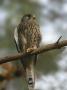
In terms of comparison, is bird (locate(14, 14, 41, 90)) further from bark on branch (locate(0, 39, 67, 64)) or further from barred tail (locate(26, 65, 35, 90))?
bark on branch (locate(0, 39, 67, 64))

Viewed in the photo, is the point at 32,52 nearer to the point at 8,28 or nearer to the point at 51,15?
the point at 8,28

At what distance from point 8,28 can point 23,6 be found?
1.25 metres

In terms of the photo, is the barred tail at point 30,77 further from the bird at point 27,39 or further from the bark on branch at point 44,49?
the bark on branch at point 44,49

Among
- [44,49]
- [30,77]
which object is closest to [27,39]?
[30,77]

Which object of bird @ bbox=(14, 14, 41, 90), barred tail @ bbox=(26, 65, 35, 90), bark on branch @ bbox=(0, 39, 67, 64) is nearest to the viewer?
bark on branch @ bbox=(0, 39, 67, 64)

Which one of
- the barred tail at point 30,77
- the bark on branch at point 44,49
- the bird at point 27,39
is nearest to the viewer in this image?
the bark on branch at point 44,49

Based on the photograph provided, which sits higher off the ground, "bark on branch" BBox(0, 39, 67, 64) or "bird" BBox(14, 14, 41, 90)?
"bark on branch" BBox(0, 39, 67, 64)

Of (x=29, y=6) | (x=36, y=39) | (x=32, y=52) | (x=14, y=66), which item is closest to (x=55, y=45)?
(x=32, y=52)

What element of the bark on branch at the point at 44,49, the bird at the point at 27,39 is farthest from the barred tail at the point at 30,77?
the bark on branch at the point at 44,49

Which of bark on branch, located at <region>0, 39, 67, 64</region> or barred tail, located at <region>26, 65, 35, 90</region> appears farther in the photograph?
barred tail, located at <region>26, 65, 35, 90</region>

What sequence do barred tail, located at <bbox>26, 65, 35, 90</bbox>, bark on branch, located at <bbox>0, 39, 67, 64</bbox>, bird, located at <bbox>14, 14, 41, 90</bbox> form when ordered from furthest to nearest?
1. bird, located at <bbox>14, 14, 41, 90</bbox>
2. barred tail, located at <bbox>26, 65, 35, 90</bbox>
3. bark on branch, located at <bbox>0, 39, 67, 64</bbox>

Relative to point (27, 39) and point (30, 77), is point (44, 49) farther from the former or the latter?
point (27, 39)

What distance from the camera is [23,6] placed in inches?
491

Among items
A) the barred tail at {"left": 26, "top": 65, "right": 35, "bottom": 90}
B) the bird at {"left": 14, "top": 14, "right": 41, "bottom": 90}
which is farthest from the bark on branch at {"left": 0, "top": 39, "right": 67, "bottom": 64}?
the bird at {"left": 14, "top": 14, "right": 41, "bottom": 90}
